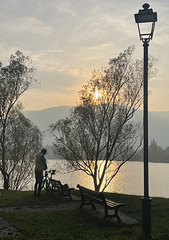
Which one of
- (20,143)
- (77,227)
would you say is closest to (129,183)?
(20,143)

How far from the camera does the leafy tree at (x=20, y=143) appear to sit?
3038 centimetres

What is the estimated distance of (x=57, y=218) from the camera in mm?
9359

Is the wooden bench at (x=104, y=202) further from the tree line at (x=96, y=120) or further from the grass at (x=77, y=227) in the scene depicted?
the tree line at (x=96, y=120)

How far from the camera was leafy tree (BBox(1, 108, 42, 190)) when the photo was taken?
30.4m

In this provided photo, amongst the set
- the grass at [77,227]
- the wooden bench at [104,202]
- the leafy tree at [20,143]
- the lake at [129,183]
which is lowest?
the lake at [129,183]

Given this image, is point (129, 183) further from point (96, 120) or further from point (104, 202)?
point (104, 202)

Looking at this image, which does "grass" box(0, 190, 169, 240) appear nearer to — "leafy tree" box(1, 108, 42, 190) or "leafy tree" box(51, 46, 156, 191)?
"leafy tree" box(51, 46, 156, 191)

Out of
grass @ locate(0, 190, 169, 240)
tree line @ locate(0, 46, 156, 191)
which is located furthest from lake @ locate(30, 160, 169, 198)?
grass @ locate(0, 190, 169, 240)

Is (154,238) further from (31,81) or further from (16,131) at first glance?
(16,131)

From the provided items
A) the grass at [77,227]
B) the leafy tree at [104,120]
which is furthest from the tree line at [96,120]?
the grass at [77,227]

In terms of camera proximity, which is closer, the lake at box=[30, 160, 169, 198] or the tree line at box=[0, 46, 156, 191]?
the tree line at box=[0, 46, 156, 191]

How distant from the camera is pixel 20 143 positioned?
32.0m

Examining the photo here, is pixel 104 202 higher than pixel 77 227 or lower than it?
higher

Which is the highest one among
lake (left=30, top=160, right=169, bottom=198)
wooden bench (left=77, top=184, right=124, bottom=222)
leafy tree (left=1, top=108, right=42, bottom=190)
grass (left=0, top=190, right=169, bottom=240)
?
leafy tree (left=1, top=108, right=42, bottom=190)
